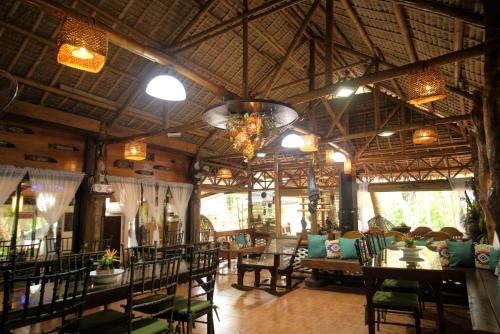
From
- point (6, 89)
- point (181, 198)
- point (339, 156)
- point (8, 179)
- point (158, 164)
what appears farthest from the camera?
point (339, 156)

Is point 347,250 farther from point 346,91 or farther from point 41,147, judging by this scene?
point 41,147

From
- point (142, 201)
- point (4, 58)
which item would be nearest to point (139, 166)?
Answer: point (142, 201)

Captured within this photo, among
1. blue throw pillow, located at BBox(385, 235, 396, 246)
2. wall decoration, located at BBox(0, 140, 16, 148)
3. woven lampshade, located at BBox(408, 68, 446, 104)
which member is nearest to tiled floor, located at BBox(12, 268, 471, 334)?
blue throw pillow, located at BBox(385, 235, 396, 246)

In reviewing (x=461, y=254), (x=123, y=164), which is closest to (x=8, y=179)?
(x=123, y=164)

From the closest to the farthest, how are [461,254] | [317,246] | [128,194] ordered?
[461,254]
[317,246]
[128,194]

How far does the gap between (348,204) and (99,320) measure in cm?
830

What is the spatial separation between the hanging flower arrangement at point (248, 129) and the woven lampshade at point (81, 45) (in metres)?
1.32

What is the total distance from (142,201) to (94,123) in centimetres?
242

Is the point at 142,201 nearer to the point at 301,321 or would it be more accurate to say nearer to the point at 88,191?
the point at 88,191

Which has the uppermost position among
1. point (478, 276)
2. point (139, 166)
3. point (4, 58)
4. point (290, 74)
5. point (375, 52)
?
point (290, 74)

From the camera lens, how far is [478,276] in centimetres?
392

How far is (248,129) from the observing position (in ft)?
10.8

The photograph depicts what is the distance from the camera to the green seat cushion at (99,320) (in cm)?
267

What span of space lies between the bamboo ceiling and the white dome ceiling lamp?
0.67 metres
